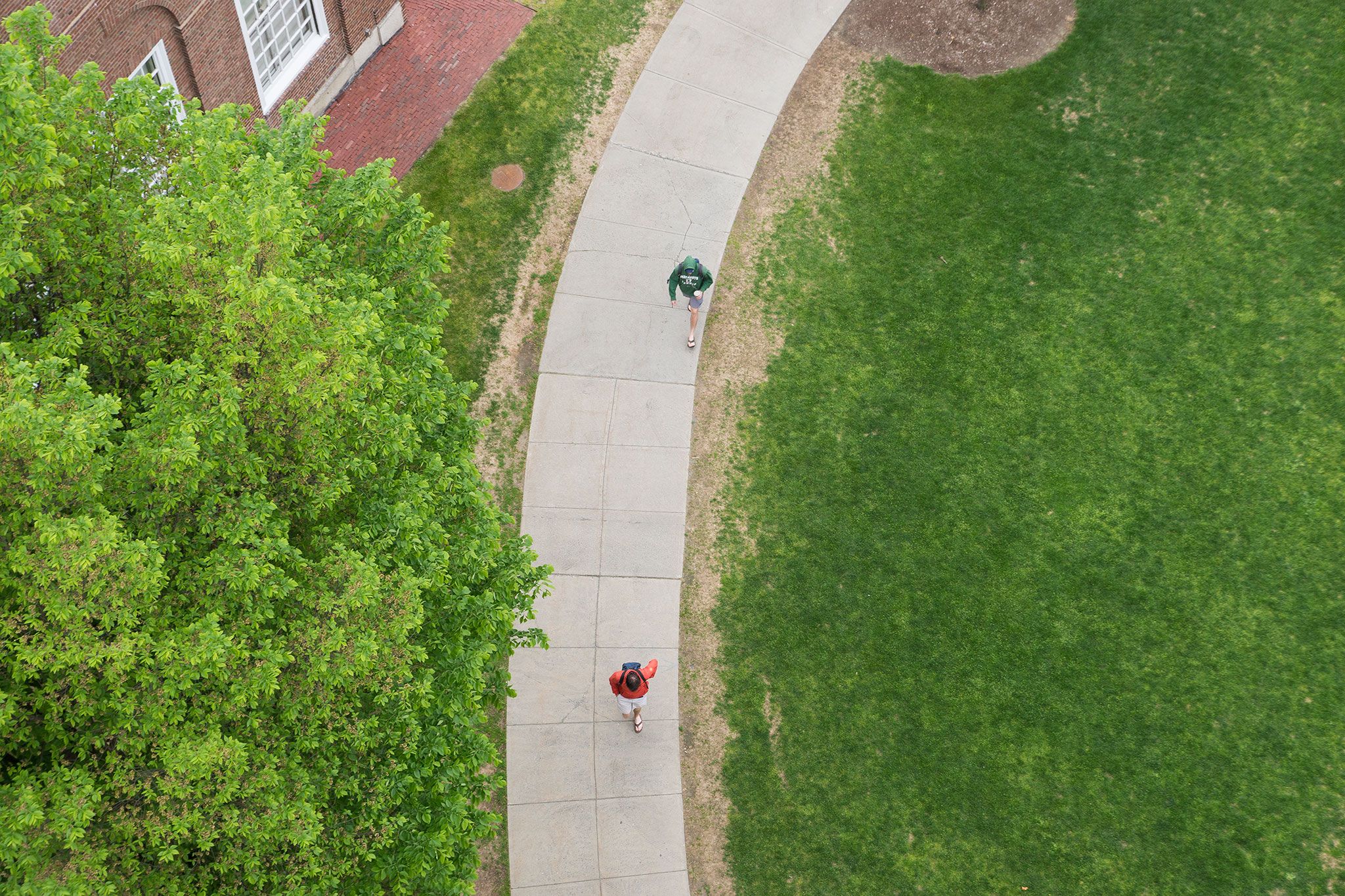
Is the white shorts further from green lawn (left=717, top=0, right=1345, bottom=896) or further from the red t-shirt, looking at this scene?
green lawn (left=717, top=0, right=1345, bottom=896)

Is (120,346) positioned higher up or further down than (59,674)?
higher up

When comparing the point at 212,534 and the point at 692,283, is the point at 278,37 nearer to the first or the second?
the point at 692,283

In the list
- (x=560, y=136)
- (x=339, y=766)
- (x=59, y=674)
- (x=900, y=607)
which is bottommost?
(x=339, y=766)

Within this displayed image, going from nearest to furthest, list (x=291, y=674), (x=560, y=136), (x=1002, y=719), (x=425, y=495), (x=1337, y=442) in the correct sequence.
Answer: (x=291, y=674), (x=425, y=495), (x=1002, y=719), (x=1337, y=442), (x=560, y=136)

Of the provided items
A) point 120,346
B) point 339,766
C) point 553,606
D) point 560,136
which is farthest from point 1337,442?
point 120,346

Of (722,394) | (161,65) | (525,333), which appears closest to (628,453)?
(722,394)

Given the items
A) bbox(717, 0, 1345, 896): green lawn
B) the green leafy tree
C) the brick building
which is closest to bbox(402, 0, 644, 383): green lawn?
the brick building

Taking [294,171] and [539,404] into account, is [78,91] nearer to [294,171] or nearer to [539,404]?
[294,171]

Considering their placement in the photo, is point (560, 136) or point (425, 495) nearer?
point (425, 495)
